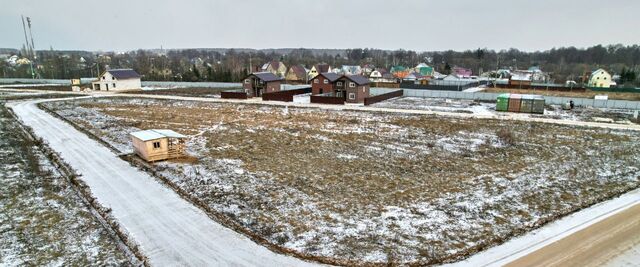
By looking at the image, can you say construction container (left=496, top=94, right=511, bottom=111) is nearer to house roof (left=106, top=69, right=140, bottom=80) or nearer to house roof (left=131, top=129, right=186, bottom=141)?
house roof (left=131, top=129, right=186, bottom=141)

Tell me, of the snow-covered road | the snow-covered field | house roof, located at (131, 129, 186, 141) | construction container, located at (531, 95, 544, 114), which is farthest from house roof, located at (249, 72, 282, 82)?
construction container, located at (531, 95, 544, 114)

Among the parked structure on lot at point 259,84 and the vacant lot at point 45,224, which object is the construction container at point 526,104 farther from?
the vacant lot at point 45,224

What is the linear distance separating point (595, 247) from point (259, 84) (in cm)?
4637

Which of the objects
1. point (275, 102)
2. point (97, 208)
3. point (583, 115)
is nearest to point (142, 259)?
point (97, 208)

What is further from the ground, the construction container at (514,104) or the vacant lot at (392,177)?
the construction container at (514,104)

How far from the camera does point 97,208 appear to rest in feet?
48.3

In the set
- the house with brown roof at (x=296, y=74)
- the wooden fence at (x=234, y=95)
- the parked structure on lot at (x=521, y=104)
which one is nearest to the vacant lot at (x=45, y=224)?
the wooden fence at (x=234, y=95)

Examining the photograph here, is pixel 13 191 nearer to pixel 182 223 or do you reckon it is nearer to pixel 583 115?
pixel 182 223

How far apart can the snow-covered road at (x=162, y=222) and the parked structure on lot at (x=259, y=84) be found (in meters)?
32.2

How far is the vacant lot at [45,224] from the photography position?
11.1 meters

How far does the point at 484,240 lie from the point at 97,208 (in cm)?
1500

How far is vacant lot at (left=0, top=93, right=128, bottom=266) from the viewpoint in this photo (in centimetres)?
1112

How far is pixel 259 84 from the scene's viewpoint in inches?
2100

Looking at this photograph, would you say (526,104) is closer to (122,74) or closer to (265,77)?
(265,77)
